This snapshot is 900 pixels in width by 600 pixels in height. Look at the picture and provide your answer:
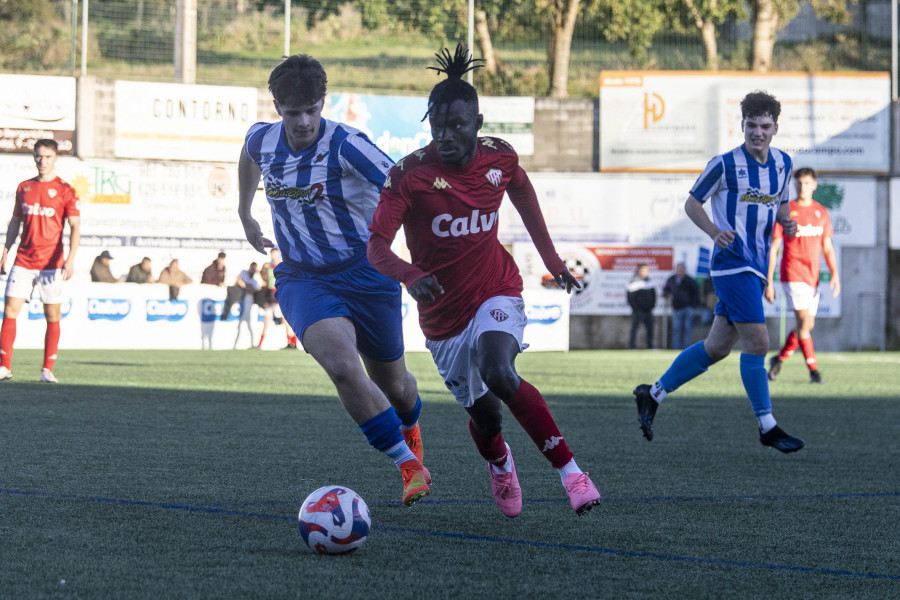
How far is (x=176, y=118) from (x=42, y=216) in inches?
596

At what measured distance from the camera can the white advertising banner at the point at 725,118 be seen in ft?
90.5

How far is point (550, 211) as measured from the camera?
27438mm

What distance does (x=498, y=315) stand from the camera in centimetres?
493

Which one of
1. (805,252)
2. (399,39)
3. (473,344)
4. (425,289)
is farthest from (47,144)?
(399,39)

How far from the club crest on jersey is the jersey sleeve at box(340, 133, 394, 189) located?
0.47 m

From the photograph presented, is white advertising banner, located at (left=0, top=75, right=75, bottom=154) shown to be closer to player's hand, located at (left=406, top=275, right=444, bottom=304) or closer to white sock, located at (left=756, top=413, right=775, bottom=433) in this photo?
white sock, located at (left=756, top=413, right=775, bottom=433)

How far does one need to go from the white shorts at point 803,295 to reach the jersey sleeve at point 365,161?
8124 millimetres

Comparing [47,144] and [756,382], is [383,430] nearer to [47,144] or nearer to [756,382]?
[756,382]

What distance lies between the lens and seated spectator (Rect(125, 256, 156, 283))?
23453 millimetres

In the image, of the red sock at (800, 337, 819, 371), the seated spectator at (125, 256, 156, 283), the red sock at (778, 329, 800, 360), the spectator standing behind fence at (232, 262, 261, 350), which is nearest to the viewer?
the red sock at (800, 337, 819, 371)

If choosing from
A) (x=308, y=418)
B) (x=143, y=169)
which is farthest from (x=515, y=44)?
(x=308, y=418)

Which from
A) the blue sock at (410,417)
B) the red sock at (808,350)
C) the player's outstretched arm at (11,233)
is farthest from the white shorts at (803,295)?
the blue sock at (410,417)

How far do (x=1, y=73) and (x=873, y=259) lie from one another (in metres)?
19.0

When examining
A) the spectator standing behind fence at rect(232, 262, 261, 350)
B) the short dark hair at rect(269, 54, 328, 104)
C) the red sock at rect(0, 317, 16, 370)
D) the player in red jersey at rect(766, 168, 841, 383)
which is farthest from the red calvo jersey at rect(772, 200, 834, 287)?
the spectator standing behind fence at rect(232, 262, 261, 350)
